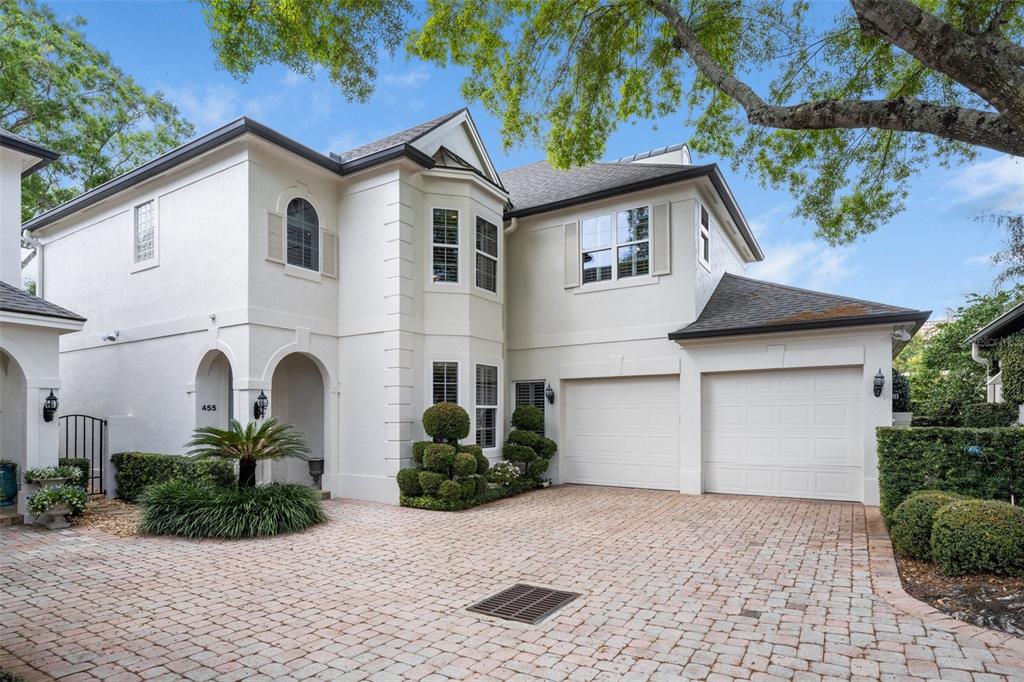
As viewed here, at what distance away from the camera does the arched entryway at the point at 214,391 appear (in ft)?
33.9

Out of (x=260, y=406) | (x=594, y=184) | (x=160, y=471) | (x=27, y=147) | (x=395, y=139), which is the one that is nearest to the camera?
(x=260, y=406)

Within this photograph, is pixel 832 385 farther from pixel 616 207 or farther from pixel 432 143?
pixel 432 143

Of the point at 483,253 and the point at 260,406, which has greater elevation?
the point at 483,253

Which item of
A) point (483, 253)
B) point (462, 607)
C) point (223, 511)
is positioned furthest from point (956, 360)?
point (223, 511)

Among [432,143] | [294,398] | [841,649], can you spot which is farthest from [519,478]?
[841,649]

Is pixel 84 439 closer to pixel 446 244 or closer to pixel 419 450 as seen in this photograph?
pixel 419 450

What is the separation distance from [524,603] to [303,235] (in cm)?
808

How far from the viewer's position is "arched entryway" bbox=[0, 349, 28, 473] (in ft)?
31.2

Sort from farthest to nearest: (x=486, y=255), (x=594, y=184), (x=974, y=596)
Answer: (x=594, y=184) → (x=486, y=255) → (x=974, y=596)

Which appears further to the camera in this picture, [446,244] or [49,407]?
[446,244]

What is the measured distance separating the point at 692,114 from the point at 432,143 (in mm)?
5194

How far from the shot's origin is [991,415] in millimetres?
11703

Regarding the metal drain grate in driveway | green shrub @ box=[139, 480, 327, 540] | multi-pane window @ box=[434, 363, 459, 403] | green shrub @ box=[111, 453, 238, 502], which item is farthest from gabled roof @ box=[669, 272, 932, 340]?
green shrub @ box=[111, 453, 238, 502]

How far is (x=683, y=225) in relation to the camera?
→ 11648 mm
